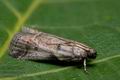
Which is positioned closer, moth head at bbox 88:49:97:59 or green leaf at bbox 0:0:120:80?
green leaf at bbox 0:0:120:80

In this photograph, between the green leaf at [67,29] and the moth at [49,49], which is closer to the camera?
the green leaf at [67,29]

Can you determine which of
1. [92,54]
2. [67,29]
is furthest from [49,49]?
[67,29]

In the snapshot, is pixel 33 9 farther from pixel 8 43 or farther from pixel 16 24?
pixel 8 43

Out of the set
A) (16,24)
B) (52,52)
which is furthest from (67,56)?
(16,24)

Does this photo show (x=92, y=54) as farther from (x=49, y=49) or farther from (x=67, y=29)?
(x=67, y=29)
